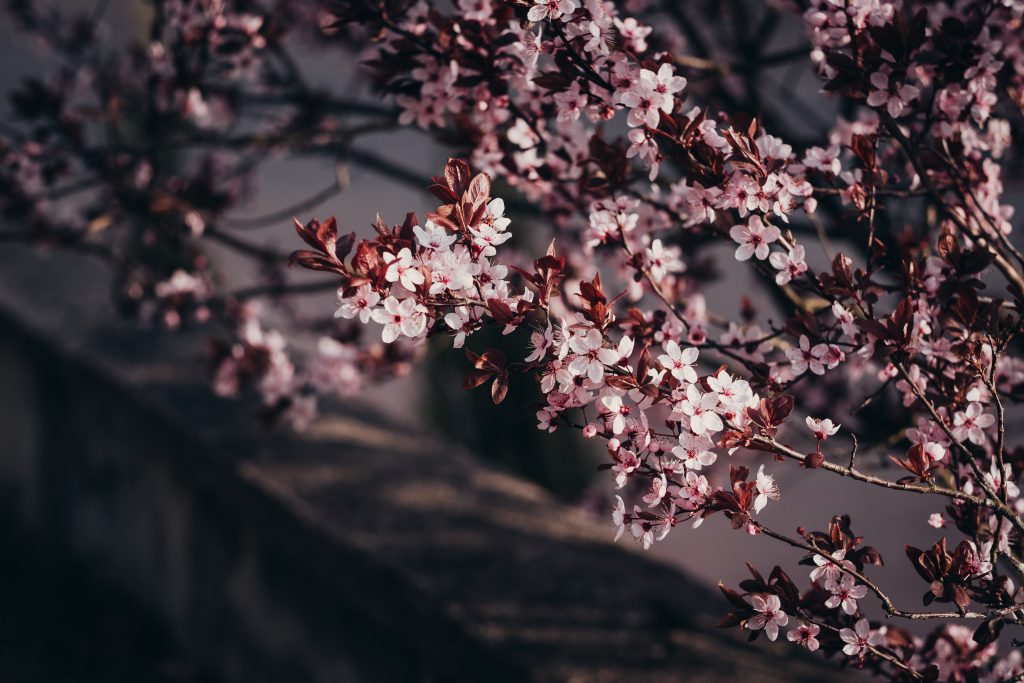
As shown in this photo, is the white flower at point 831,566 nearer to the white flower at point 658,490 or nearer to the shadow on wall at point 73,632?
the white flower at point 658,490

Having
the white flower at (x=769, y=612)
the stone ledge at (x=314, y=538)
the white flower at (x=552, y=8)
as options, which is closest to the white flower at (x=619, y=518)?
the white flower at (x=769, y=612)

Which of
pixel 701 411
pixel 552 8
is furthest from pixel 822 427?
pixel 552 8

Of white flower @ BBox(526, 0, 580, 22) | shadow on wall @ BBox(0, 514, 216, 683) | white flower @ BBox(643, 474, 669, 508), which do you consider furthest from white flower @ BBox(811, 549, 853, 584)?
shadow on wall @ BBox(0, 514, 216, 683)

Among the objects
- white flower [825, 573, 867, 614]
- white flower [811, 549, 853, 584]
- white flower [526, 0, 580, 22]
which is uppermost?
white flower [526, 0, 580, 22]

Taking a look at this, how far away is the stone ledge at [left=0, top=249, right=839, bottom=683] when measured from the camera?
2496mm

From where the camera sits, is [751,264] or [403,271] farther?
[751,264]

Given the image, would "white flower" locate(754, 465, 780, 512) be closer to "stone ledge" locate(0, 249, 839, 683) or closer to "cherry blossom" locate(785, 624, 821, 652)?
"cherry blossom" locate(785, 624, 821, 652)

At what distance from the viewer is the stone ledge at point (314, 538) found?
98.3 inches

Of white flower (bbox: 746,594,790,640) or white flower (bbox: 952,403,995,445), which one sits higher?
white flower (bbox: 952,403,995,445)

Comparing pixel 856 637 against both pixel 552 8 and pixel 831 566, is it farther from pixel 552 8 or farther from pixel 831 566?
pixel 552 8

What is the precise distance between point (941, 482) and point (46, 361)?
4.02 m

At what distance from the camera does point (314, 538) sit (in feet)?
9.54

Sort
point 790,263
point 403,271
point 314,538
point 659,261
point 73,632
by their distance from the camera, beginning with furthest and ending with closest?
point 73,632 → point 314,538 → point 659,261 → point 790,263 → point 403,271

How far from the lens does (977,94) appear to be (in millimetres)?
1566
